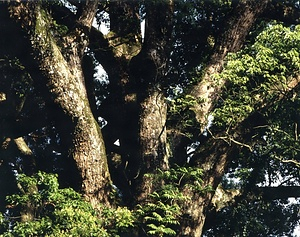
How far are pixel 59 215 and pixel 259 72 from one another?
3.52 m

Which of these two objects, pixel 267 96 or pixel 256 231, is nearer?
pixel 267 96

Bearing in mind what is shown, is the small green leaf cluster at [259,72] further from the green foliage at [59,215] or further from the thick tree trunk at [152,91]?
the green foliage at [59,215]

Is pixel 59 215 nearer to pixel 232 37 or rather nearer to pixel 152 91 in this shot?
pixel 152 91

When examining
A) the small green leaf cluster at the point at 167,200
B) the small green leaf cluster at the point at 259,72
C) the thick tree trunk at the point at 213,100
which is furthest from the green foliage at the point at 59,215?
the small green leaf cluster at the point at 259,72

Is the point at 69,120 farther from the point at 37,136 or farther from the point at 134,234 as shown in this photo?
the point at 37,136

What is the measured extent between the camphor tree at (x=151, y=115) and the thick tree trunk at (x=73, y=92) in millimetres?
19

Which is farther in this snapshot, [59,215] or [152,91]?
[152,91]

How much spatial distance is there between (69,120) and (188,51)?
399 cm

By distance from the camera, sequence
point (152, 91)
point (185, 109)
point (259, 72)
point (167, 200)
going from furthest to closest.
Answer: point (152, 91) < point (185, 109) < point (167, 200) < point (259, 72)

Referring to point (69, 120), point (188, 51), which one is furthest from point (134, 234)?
point (188, 51)

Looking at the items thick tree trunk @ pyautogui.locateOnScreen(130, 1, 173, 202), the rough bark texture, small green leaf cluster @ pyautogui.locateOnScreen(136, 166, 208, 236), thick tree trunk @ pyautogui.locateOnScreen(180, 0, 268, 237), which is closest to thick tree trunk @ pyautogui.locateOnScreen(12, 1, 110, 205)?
thick tree trunk @ pyautogui.locateOnScreen(130, 1, 173, 202)

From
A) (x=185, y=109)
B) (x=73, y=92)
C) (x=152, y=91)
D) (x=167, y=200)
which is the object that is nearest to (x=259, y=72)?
(x=185, y=109)

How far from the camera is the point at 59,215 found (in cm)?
735

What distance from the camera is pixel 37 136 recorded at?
12102mm
